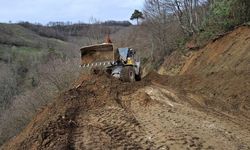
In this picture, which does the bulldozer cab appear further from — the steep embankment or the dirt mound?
the dirt mound

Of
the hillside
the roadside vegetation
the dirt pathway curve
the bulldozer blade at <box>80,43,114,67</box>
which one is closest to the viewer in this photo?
the dirt pathway curve

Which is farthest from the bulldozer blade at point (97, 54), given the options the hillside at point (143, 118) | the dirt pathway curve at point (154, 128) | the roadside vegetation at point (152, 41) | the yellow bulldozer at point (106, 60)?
the dirt pathway curve at point (154, 128)

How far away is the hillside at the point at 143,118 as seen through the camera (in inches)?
309

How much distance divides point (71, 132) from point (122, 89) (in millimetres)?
4603

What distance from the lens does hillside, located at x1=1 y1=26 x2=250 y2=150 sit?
7852 mm

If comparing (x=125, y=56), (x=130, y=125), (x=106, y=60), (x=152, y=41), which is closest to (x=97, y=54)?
(x=106, y=60)

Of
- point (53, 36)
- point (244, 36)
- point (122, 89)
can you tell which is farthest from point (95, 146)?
point (53, 36)

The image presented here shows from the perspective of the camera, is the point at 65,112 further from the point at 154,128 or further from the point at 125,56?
the point at 125,56

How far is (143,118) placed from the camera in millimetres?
9617

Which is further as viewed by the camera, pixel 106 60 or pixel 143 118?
pixel 106 60

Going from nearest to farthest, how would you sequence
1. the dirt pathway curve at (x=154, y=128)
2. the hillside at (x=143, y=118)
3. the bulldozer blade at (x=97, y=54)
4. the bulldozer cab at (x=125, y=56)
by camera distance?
the dirt pathway curve at (x=154, y=128) → the hillside at (x=143, y=118) → the bulldozer blade at (x=97, y=54) → the bulldozer cab at (x=125, y=56)

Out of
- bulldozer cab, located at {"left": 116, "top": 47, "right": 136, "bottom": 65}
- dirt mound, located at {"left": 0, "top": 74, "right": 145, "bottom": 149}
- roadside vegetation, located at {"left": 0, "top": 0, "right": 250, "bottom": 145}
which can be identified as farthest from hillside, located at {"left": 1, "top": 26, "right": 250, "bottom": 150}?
roadside vegetation, located at {"left": 0, "top": 0, "right": 250, "bottom": 145}

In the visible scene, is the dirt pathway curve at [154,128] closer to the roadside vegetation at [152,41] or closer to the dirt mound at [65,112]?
the dirt mound at [65,112]

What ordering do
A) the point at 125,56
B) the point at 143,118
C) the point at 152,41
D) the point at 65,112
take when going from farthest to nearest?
the point at 152,41
the point at 125,56
the point at 65,112
the point at 143,118
